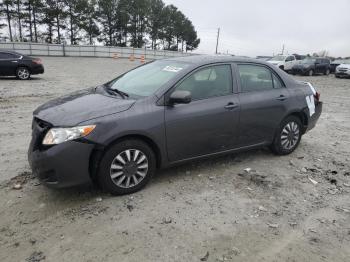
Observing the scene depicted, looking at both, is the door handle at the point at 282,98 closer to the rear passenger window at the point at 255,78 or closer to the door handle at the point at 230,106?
the rear passenger window at the point at 255,78

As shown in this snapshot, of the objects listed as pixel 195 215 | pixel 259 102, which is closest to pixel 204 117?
pixel 259 102

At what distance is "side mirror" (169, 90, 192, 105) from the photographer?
4020 millimetres

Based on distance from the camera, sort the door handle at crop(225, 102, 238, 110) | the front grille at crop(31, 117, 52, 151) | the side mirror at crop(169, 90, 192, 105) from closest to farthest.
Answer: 1. the front grille at crop(31, 117, 52, 151)
2. the side mirror at crop(169, 90, 192, 105)
3. the door handle at crop(225, 102, 238, 110)

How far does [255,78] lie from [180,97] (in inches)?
64.7

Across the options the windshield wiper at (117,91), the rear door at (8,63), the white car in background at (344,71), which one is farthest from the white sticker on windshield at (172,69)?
the white car in background at (344,71)

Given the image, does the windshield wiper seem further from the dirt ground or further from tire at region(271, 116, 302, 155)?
tire at region(271, 116, 302, 155)

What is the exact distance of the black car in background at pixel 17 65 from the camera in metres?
14.7

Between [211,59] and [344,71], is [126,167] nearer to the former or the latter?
[211,59]

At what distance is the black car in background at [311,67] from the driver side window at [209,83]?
2409cm

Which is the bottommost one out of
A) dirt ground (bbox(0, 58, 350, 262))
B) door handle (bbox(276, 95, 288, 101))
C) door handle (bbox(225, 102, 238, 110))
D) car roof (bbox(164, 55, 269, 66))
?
dirt ground (bbox(0, 58, 350, 262))

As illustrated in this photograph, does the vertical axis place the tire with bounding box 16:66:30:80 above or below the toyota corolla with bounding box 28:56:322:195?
below

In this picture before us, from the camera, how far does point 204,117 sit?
14.4ft

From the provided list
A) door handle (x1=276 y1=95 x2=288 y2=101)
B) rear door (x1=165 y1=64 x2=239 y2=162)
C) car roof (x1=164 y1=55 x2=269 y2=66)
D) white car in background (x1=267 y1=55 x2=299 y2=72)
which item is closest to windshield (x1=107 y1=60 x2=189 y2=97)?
car roof (x1=164 y1=55 x2=269 y2=66)

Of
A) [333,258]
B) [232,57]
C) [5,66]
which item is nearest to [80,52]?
[5,66]
